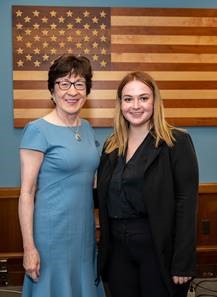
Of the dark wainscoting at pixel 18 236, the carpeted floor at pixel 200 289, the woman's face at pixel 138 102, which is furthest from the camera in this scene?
the dark wainscoting at pixel 18 236

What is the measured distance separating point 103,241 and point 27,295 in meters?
0.49

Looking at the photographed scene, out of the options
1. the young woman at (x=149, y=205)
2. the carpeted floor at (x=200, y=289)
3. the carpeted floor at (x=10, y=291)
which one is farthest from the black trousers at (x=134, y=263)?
the carpeted floor at (x=10, y=291)

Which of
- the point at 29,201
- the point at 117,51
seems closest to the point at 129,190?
the point at 29,201

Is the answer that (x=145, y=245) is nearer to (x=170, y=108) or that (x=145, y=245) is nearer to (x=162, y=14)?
(x=170, y=108)

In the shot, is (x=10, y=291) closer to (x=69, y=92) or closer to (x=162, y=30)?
(x=69, y=92)

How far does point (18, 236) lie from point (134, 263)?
5.99 feet

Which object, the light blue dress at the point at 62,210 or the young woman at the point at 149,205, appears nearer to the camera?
the young woman at the point at 149,205

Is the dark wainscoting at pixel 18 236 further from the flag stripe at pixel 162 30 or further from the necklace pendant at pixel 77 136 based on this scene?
the necklace pendant at pixel 77 136

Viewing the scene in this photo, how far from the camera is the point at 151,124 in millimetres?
1837

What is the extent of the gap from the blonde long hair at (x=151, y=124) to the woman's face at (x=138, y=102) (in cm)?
2

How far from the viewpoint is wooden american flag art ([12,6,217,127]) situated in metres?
3.21

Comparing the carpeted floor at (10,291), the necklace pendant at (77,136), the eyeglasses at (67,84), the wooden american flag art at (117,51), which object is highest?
the wooden american flag art at (117,51)

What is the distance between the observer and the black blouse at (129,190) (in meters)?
1.71

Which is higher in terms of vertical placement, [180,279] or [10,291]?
[180,279]
